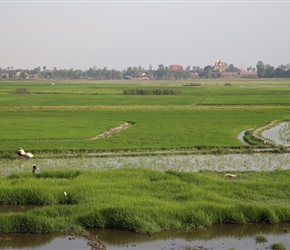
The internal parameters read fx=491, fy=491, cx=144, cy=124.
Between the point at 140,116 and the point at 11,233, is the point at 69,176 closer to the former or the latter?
the point at 11,233

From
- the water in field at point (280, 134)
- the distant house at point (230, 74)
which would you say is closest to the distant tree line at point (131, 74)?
the distant house at point (230, 74)

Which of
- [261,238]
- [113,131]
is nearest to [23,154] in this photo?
[113,131]

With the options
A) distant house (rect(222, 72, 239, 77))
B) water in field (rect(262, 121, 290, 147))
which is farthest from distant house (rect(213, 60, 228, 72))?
water in field (rect(262, 121, 290, 147))

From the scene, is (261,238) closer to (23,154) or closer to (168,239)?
(168,239)

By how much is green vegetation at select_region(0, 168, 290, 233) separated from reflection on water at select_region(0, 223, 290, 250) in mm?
169

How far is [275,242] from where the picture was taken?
304 inches

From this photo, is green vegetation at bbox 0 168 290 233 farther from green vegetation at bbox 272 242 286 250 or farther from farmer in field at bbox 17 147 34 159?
farmer in field at bbox 17 147 34 159

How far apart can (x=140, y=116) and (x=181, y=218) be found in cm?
1988

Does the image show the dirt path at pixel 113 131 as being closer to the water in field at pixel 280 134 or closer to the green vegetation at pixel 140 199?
the water in field at pixel 280 134

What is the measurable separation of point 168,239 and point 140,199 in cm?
152

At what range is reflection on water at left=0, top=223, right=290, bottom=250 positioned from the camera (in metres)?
7.74

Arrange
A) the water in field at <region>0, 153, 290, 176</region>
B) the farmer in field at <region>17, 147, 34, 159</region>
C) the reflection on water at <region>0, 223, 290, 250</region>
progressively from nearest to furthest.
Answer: the reflection on water at <region>0, 223, 290, 250</region>
the water in field at <region>0, 153, 290, 176</region>
the farmer in field at <region>17, 147, 34, 159</region>

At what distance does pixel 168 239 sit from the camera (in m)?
8.00

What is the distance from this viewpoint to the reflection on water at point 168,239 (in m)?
7.74
